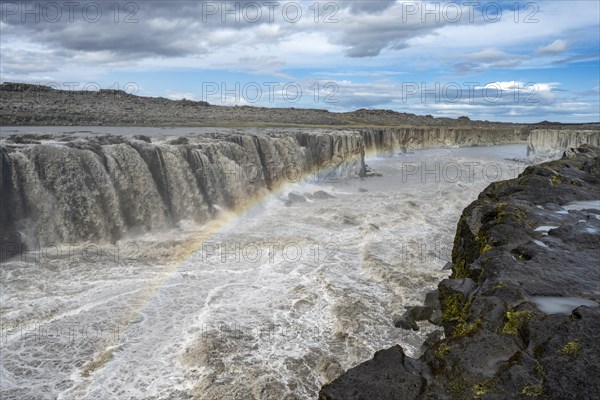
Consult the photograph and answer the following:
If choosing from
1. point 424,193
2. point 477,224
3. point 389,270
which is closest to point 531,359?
point 477,224

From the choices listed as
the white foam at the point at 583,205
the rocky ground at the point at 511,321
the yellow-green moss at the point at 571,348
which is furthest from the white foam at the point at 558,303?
the white foam at the point at 583,205

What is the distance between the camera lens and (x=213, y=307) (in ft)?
43.8

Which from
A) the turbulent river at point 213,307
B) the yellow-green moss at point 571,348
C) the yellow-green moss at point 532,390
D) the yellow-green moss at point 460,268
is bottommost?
the turbulent river at point 213,307

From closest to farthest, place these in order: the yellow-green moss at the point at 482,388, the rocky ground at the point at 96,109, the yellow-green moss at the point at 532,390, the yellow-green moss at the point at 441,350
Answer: the yellow-green moss at the point at 532,390, the yellow-green moss at the point at 482,388, the yellow-green moss at the point at 441,350, the rocky ground at the point at 96,109

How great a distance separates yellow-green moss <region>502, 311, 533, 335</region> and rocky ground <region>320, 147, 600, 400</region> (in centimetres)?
1

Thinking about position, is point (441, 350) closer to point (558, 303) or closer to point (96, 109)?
point (558, 303)

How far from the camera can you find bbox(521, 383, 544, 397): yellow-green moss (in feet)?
16.4

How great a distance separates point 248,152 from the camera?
3050cm

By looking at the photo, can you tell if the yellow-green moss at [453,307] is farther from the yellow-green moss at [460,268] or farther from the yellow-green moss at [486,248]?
the yellow-green moss at [460,268]

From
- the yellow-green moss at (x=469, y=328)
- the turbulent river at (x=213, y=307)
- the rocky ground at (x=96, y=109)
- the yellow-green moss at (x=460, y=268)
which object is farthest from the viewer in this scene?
the rocky ground at (x=96, y=109)

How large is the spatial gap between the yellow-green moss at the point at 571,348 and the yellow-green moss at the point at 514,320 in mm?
762

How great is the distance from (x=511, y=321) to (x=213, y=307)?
8.78m

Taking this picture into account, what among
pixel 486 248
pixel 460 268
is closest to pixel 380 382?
pixel 486 248

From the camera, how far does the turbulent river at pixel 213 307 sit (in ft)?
32.2
